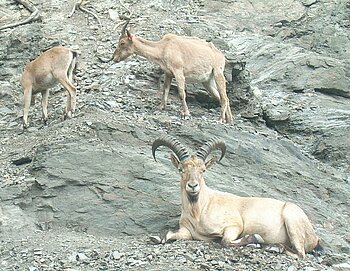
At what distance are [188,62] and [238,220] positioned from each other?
7.43 m

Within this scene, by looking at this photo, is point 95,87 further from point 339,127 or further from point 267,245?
point 267,245

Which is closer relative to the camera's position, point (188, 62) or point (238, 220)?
point (238, 220)

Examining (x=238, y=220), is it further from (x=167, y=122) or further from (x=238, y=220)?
(x=167, y=122)

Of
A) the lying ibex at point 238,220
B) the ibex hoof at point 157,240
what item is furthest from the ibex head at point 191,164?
the ibex hoof at point 157,240

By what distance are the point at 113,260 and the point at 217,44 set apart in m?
12.8

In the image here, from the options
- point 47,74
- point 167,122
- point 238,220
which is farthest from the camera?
point 47,74

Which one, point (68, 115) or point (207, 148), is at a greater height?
point (207, 148)

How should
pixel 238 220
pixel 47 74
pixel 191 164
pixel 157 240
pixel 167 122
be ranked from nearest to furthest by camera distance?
pixel 157 240, pixel 238 220, pixel 191 164, pixel 167 122, pixel 47 74

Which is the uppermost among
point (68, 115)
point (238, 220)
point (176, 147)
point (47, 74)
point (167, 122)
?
point (176, 147)

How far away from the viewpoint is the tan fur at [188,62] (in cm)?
1989

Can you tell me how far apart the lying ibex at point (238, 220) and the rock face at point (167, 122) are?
0.75 metres

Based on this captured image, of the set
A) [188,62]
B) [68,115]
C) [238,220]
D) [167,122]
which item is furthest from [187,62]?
[238,220]

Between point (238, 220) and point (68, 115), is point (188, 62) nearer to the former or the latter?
point (68, 115)

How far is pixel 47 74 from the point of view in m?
19.9
